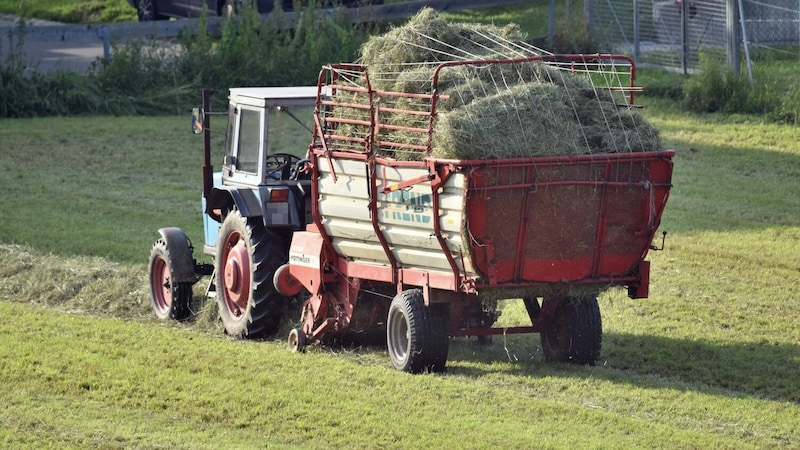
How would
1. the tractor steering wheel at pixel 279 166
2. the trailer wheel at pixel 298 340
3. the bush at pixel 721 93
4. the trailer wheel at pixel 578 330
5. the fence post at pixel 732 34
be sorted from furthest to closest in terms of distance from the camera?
1. the fence post at pixel 732 34
2. the bush at pixel 721 93
3. the tractor steering wheel at pixel 279 166
4. the trailer wheel at pixel 298 340
5. the trailer wheel at pixel 578 330

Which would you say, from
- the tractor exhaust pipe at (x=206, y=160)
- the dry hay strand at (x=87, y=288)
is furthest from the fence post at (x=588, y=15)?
the tractor exhaust pipe at (x=206, y=160)

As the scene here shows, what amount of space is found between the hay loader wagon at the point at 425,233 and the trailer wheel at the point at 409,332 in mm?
10

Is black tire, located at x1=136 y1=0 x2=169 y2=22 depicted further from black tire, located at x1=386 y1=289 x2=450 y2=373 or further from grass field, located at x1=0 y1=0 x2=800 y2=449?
black tire, located at x1=386 y1=289 x2=450 y2=373

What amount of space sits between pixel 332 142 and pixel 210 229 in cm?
273

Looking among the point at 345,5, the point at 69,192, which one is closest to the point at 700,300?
the point at 69,192

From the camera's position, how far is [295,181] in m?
11.4

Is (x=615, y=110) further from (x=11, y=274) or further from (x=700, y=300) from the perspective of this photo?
(x=11, y=274)

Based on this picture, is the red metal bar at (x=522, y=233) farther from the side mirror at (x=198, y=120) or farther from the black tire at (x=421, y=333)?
the side mirror at (x=198, y=120)

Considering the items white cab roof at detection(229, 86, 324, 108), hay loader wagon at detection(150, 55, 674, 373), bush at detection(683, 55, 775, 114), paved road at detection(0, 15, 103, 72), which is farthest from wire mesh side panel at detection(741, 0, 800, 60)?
hay loader wagon at detection(150, 55, 674, 373)

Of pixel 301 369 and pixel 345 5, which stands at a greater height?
pixel 345 5

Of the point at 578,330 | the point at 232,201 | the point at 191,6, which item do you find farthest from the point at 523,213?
the point at 191,6

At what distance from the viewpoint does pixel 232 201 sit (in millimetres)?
11820

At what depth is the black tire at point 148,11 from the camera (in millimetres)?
31984

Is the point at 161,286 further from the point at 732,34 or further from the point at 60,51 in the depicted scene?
the point at 60,51
